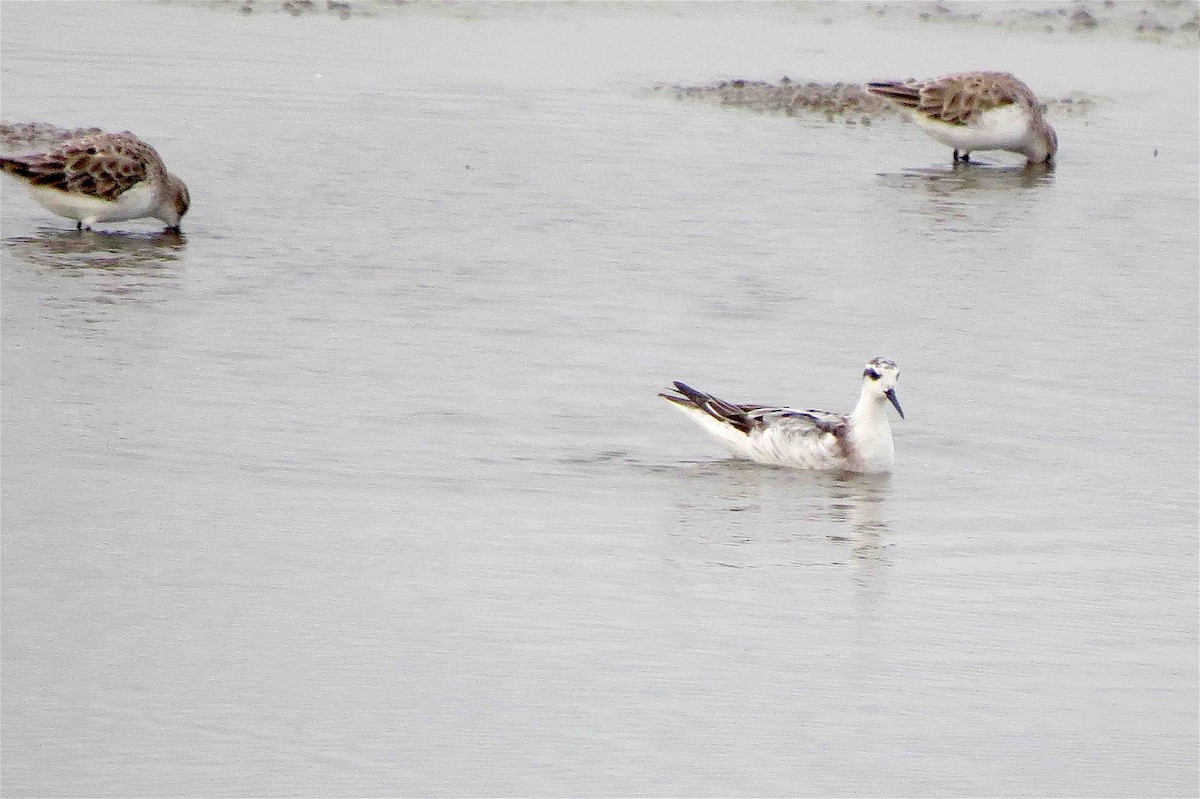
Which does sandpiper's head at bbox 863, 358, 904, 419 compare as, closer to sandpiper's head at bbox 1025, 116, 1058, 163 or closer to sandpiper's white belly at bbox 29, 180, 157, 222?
sandpiper's white belly at bbox 29, 180, 157, 222

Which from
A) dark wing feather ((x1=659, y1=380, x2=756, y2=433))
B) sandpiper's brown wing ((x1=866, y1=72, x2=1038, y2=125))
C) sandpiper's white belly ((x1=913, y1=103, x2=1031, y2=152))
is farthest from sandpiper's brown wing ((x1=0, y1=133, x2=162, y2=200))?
sandpiper's white belly ((x1=913, y1=103, x2=1031, y2=152))

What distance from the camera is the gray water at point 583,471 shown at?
7707 millimetres

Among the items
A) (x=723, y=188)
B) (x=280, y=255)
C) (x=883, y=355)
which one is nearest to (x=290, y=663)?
(x=883, y=355)

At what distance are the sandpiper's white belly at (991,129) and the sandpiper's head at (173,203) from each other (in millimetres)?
8449

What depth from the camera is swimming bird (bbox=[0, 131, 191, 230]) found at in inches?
683

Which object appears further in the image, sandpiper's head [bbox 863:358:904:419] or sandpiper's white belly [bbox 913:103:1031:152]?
sandpiper's white belly [bbox 913:103:1031:152]

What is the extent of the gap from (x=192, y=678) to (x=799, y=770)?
2.23 meters

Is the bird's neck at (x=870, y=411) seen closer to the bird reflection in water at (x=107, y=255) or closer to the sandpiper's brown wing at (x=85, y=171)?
the bird reflection in water at (x=107, y=255)

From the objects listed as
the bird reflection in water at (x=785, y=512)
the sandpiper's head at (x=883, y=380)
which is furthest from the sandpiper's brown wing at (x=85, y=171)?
the sandpiper's head at (x=883, y=380)

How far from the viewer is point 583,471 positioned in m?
11.4

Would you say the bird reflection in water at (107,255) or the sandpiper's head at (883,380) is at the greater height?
the sandpiper's head at (883,380)

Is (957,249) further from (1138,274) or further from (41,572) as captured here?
(41,572)

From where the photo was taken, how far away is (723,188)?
792 inches

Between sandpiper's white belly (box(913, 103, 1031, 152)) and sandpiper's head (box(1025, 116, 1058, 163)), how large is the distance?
10 cm
